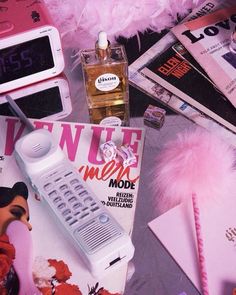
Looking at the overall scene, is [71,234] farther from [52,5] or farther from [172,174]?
[52,5]

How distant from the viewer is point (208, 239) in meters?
0.69

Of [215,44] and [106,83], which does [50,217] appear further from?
[215,44]

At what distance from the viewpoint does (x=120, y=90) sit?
0.83m

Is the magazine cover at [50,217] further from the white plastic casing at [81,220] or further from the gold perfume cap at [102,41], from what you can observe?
the gold perfume cap at [102,41]

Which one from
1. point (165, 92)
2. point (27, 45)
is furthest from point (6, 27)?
Result: point (165, 92)

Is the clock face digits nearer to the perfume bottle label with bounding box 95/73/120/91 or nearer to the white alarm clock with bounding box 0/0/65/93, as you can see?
the white alarm clock with bounding box 0/0/65/93

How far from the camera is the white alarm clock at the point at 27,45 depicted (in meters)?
0.80

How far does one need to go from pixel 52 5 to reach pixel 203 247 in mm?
565

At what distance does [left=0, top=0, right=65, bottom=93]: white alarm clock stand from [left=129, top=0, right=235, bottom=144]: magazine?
5.4 inches

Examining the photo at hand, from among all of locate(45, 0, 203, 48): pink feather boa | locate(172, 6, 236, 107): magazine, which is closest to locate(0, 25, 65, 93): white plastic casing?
locate(45, 0, 203, 48): pink feather boa

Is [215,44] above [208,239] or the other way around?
above

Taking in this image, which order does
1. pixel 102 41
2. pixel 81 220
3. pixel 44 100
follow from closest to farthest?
pixel 81 220, pixel 102 41, pixel 44 100

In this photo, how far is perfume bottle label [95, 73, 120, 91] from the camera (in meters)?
0.80

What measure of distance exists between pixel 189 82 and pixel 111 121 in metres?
0.16
